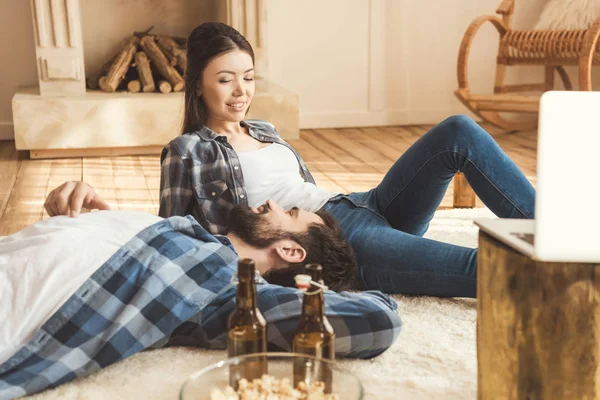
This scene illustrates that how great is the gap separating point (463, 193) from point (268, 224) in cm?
127

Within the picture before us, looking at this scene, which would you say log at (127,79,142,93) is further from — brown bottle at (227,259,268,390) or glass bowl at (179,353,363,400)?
glass bowl at (179,353,363,400)

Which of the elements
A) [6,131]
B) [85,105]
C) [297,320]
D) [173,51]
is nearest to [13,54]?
[6,131]

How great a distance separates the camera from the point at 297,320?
55.6 inches

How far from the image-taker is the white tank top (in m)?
1.98

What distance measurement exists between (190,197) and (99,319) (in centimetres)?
59

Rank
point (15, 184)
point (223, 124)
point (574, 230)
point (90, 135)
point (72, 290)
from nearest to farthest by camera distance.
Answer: point (574, 230) → point (72, 290) → point (223, 124) → point (15, 184) → point (90, 135)

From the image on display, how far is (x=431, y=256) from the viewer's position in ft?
5.86

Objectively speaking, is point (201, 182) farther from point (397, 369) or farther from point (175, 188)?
point (397, 369)

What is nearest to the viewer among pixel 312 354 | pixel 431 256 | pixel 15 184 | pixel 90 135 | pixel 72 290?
pixel 312 354

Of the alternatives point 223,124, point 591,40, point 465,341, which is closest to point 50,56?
point 223,124

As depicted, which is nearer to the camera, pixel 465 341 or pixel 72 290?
pixel 72 290

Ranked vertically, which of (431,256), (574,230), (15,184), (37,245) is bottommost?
(15,184)

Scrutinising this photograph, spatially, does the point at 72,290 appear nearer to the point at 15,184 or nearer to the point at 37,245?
the point at 37,245

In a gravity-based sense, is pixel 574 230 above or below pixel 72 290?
above
